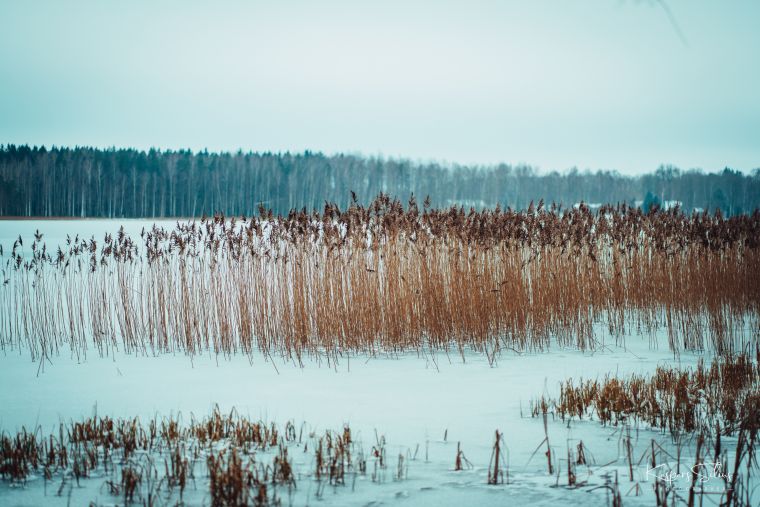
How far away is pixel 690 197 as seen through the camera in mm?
55656

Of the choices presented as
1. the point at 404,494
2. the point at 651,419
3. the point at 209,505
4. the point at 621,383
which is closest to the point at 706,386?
the point at 621,383

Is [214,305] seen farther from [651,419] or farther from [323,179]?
[323,179]

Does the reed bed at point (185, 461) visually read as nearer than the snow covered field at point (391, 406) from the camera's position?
Yes

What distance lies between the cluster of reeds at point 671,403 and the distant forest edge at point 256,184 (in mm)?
33070

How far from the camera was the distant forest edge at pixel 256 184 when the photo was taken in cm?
4516

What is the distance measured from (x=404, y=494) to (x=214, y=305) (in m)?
4.43

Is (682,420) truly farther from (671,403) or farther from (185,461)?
(185,461)

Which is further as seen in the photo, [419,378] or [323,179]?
[323,179]

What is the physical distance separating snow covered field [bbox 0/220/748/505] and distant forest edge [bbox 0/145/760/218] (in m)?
31.7

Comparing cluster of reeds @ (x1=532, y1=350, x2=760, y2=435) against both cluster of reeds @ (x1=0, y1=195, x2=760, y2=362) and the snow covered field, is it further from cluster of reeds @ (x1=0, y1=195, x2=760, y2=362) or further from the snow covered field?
cluster of reeds @ (x1=0, y1=195, x2=760, y2=362)
